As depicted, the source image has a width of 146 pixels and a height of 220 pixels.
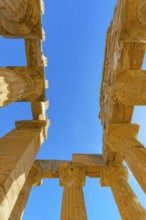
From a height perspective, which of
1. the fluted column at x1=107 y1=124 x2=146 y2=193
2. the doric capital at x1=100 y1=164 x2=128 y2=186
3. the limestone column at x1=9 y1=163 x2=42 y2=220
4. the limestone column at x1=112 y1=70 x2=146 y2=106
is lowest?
the limestone column at x1=9 y1=163 x2=42 y2=220

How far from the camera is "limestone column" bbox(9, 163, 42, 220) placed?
956 cm

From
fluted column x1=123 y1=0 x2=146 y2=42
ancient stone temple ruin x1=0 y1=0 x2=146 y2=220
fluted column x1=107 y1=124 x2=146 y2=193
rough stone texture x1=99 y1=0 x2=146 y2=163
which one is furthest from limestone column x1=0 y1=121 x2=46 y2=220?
fluted column x1=123 y1=0 x2=146 y2=42

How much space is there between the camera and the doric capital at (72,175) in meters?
11.3

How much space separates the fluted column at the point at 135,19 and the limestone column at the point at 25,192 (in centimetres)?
1114

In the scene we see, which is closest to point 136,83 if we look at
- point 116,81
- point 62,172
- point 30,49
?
point 116,81

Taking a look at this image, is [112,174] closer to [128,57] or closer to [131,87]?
[131,87]

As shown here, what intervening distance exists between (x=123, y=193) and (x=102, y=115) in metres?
5.49

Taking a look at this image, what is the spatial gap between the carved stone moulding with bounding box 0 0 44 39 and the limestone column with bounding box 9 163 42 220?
9.41 m

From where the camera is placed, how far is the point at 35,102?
38.7 ft

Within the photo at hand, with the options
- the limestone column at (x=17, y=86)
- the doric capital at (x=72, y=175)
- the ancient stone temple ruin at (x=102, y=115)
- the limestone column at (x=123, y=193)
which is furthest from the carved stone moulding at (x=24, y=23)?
the limestone column at (x=123, y=193)

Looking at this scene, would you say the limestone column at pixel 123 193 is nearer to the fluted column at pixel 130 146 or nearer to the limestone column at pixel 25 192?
the fluted column at pixel 130 146

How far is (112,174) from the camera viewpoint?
40.1 feet

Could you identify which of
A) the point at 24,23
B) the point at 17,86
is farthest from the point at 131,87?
the point at 24,23

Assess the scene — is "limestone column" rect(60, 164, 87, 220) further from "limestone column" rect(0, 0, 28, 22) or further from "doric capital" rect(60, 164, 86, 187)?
"limestone column" rect(0, 0, 28, 22)
